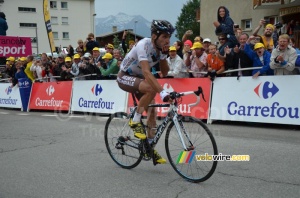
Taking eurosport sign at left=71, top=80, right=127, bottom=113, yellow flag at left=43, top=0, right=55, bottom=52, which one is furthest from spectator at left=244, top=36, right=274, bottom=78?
yellow flag at left=43, top=0, right=55, bottom=52

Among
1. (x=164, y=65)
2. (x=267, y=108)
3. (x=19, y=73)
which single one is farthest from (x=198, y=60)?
(x=19, y=73)

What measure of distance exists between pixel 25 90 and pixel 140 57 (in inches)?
428

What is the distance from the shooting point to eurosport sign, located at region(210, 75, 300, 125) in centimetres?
764

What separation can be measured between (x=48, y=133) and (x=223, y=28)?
18.5 ft

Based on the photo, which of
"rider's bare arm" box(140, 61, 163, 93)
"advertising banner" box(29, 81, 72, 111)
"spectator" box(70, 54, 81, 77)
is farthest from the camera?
"advertising banner" box(29, 81, 72, 111)

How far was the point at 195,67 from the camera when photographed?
9.59m

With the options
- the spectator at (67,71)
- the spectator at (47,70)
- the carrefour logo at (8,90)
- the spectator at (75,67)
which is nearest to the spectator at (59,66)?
the spectator at (47,70)

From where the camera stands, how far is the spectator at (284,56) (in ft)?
24.7

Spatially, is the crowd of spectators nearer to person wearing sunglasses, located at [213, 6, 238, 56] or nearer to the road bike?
person wearing sunglasses, located at [213, 6, 238, 56]

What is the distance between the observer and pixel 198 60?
945 cm

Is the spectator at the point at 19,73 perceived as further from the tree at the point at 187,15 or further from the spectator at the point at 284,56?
the tree at the point at 187,15

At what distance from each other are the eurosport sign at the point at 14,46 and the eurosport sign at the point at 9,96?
151cm

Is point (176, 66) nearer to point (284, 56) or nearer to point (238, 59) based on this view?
point (238, 59)

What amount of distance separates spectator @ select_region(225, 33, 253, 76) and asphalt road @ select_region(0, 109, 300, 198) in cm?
152
